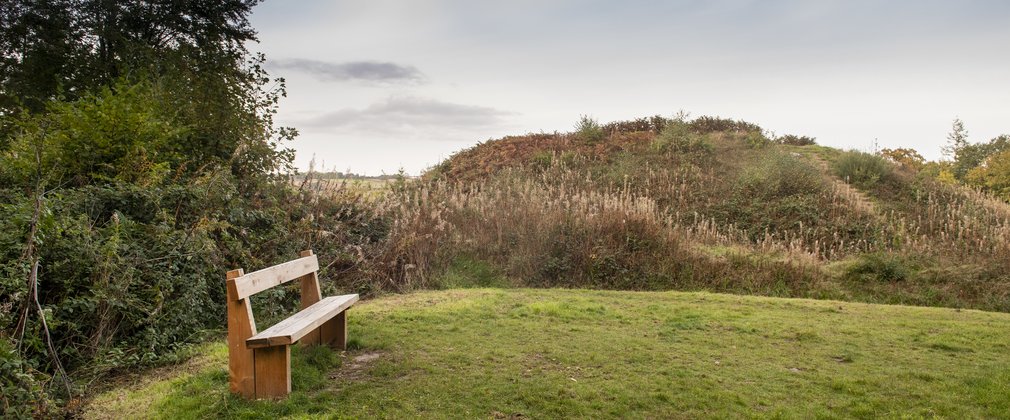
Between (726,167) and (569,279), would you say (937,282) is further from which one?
(726,167)

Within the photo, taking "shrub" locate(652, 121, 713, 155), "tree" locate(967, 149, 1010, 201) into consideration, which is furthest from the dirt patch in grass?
"tree" locate(967, 149, 1010, 201)

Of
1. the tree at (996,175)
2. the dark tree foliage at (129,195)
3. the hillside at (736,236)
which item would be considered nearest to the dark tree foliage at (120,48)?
the dark tree foliage at (129,195)

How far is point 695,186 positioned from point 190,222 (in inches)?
512

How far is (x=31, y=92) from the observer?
11.1 metres

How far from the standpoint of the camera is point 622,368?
4.98 meters

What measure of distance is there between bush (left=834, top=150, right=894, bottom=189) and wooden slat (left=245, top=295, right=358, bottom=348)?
1524 centimetres

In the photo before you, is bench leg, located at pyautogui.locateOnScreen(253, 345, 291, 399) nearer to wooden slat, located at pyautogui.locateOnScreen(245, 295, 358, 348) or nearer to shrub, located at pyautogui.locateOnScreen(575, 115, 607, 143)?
wooden slat, located at pyautogui.locateOnScreen(245, 295, 358, 348)

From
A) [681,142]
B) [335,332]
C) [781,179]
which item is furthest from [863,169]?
[335,332]

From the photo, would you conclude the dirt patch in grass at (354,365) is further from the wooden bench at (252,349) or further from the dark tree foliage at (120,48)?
the dark tree foliage at (120,48)

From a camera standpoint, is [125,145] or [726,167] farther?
[726,167]

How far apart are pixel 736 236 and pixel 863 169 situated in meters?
6.70

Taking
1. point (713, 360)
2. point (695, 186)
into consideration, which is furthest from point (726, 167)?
point (713, 360)

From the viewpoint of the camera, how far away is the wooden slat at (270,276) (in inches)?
157

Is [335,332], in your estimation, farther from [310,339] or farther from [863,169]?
[863,169]
